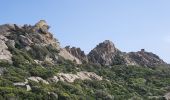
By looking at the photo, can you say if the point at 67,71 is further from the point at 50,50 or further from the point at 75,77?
the point at 50,50

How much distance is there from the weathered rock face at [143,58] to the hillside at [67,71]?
0.31 meters

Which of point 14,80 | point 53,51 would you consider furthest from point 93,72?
point 14,80

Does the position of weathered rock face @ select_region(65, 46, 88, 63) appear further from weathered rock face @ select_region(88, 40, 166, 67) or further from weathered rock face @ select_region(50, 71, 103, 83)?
weathered rock face @ select_region(50, 71, 103, 83)

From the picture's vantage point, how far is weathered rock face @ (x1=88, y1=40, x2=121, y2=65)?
394 ft

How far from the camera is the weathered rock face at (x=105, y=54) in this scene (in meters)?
120

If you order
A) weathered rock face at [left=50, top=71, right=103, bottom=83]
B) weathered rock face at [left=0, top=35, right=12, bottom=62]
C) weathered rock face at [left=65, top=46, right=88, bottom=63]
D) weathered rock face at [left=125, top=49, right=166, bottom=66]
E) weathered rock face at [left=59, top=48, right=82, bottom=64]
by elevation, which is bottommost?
weathered rock face at [left=50, top=71, right=103, bottom=83]

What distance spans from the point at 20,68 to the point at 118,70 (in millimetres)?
38221

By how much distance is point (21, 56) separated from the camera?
87.1 m

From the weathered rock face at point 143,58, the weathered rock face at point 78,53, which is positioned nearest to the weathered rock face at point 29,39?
the weathered rock face at point 78,53

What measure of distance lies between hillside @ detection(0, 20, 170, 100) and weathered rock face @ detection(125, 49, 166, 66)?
31 cm

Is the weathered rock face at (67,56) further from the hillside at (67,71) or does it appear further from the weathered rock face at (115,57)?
the weathered rock face at (115,57)

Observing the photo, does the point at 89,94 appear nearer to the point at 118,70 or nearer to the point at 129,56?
the point at 118,70

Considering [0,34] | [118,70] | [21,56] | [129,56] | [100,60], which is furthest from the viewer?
[129,56]

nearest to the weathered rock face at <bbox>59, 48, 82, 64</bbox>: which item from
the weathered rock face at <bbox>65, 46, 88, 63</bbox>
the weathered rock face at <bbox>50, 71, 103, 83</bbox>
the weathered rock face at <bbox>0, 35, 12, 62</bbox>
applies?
the weathered rock face at <bbox>65, 46, 88, 63</bbox>
